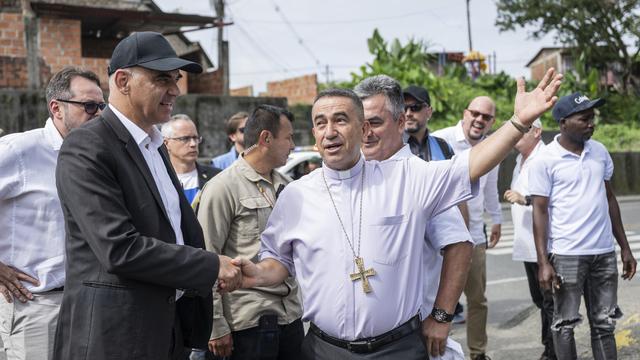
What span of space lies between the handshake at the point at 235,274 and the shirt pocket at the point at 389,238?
0.59 meters

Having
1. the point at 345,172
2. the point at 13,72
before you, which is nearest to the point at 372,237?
the point at 345,172

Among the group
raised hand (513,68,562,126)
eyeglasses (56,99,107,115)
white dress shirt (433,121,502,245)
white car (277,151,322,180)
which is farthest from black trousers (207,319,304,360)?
white car (277,151,322,180)

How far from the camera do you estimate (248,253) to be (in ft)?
13.0

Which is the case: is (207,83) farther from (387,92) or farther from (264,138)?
(387,92)

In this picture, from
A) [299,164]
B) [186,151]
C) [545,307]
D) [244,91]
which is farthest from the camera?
[244,91]

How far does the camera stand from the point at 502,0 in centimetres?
3156

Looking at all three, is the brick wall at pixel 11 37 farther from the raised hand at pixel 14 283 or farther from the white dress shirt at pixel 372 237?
the white dress shirt at pixel 372 237

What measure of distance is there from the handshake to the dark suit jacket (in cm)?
14

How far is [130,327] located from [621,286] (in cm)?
668

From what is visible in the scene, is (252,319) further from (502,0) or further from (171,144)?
(502,0)

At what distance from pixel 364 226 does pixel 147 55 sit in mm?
1138

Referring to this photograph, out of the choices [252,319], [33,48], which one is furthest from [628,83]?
[252,319]

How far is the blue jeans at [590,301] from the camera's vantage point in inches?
198

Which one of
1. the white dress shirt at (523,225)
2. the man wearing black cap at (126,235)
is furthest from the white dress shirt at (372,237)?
the white dress shirt at (523,225)
